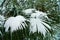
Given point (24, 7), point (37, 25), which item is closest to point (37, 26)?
point (37, 25)

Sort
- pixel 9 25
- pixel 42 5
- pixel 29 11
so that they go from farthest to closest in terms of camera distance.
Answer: pixel 42 5 < pixel 29 11 < pixel 9 25

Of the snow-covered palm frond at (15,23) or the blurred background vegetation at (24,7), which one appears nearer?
the snow-covered palm frond at (15,23)

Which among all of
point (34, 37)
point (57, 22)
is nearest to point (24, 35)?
point (34, 37)

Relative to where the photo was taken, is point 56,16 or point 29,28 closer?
point 29,28

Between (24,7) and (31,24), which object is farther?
(24,7)

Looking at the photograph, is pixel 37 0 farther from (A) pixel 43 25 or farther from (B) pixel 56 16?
(A) pixel 43 25

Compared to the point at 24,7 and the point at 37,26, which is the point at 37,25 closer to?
the point at 37,26

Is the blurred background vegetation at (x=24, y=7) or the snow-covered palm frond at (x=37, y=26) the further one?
the blurred background vegetation at (x=24, y=7)

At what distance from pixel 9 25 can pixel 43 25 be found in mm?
147

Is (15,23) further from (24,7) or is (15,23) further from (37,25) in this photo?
(24,7)

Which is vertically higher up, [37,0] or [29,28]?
[37,0]

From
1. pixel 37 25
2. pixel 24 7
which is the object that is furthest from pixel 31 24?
pixel 24 7

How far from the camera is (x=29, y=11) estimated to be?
0.88 m

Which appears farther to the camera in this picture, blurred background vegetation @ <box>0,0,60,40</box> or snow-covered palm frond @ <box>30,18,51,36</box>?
blurred background vegetation @ <box>0,0,60,40</box>
